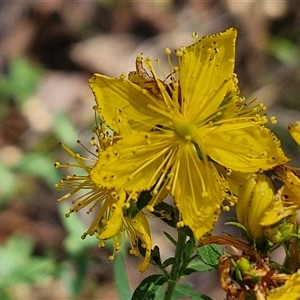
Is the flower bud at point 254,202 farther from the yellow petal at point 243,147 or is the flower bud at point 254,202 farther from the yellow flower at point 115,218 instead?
the yellow flower at point 115,218

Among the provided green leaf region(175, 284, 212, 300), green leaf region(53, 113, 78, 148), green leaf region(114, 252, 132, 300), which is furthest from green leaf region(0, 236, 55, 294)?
green leaf region(175, 284, 212, 300)

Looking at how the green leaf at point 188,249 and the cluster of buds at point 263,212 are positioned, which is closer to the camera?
the cluster of buds at point 263,212

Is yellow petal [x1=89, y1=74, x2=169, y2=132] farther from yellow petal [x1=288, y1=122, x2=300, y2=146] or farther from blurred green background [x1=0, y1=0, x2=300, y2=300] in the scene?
blurred green background [x1=0, y1=0, x2=300, y2=300]

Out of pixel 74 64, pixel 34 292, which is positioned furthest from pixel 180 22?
pixel 34 292

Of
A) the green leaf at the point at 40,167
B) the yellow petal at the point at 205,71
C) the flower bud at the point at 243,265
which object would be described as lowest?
the flower bud at the point at 243,265

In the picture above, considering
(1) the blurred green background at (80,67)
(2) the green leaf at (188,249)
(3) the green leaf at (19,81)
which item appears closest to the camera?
(2) the green leaf at (188,249)

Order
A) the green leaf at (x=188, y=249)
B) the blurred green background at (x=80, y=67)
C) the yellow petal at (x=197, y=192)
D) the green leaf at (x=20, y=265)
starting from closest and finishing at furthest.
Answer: the yellow petal at (x=197, y=192) → the green leaf at (x=188, y=249) → the green leaf at (x=20, y=265) → the blurred green background at (x=80, y=67)

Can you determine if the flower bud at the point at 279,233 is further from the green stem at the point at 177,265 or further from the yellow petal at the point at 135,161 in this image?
the yellow petal at the point at 135,161

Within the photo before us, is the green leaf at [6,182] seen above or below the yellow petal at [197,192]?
above

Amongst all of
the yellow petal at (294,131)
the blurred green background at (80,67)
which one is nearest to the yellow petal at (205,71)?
the yellow petal at (294,131)
